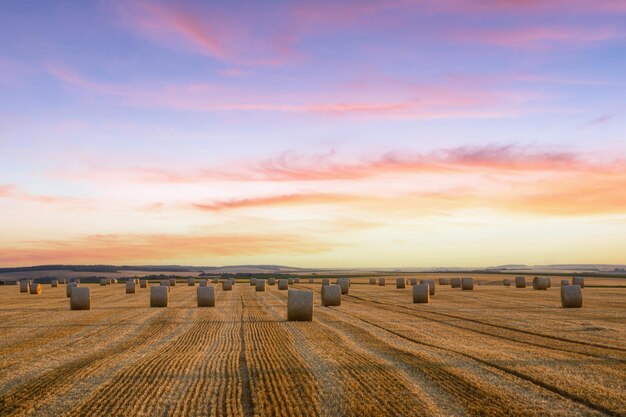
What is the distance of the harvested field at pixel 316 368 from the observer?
10.2 meters

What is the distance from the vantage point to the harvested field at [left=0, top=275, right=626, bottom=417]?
10.2 metres

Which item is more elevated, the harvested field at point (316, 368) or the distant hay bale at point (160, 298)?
the distant hay bale at point (160, 298)

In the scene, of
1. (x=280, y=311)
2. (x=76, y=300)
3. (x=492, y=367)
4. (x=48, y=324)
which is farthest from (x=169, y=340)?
(x=76, y=300)

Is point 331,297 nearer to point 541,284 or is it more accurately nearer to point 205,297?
point 205,297

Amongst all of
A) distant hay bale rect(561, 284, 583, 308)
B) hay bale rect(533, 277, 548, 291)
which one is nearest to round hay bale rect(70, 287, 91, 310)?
distant hay bale rect(561, 284, 583, 308)

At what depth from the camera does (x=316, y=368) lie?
13.5 metres

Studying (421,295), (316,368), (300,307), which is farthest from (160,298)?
(316,368)

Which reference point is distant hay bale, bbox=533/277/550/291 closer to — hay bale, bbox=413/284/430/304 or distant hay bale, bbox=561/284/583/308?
hay bale, bbox=413/284/430/304

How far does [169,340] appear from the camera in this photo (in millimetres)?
19406

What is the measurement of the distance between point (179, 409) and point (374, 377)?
400 cm

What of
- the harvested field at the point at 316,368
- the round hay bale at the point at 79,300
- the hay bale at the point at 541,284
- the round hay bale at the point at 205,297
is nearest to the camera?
the harvested field at the point at 316,368

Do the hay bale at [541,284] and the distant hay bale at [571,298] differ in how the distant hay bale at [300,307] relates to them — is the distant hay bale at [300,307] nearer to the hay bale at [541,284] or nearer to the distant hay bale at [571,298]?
the distant hay bale at [571,298]

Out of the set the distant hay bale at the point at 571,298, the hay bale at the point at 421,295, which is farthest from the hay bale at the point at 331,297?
the distant hay bale at the point at 571,298

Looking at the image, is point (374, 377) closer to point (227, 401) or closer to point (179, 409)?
point (227, 401)
